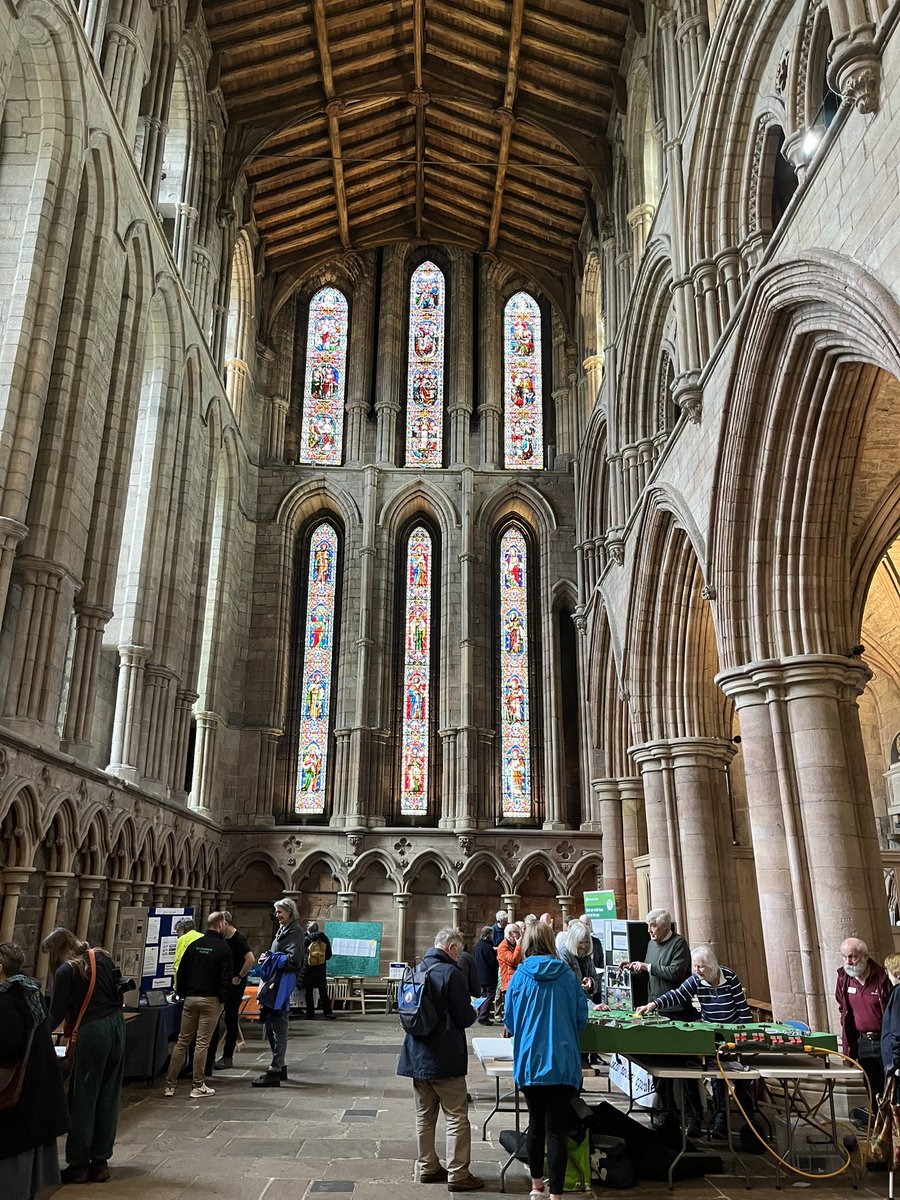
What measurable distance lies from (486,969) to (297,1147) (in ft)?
23.2

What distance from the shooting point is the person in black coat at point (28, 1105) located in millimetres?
3486

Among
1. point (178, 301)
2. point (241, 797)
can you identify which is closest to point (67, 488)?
Answer: point (178, 301)

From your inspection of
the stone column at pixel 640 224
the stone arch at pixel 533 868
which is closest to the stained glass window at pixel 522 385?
the stone column at pixel 640 224

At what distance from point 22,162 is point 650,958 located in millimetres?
8881

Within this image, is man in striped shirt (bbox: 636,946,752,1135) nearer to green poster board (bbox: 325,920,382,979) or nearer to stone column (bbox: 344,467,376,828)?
green poster board (bbox: 325,920,382,979)

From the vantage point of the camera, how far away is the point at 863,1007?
18.5ft

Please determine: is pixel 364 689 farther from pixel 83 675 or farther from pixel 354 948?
pixel 83 675

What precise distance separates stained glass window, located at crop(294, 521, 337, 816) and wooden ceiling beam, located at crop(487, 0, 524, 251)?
6980 mm

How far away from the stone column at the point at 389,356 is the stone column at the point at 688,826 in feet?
30.2

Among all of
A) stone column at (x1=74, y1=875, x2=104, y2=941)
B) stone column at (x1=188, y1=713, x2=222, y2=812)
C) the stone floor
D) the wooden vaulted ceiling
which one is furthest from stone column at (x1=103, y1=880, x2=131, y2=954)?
the wooden vaulted ceiling

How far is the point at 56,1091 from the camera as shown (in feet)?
12.0

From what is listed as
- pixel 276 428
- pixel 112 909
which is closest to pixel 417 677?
pixel 276 428

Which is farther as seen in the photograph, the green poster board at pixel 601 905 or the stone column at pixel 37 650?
the green poster board at pixel 601 905

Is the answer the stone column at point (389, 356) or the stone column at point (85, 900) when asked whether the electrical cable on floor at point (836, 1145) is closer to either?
the stone column at point (85, 900)
